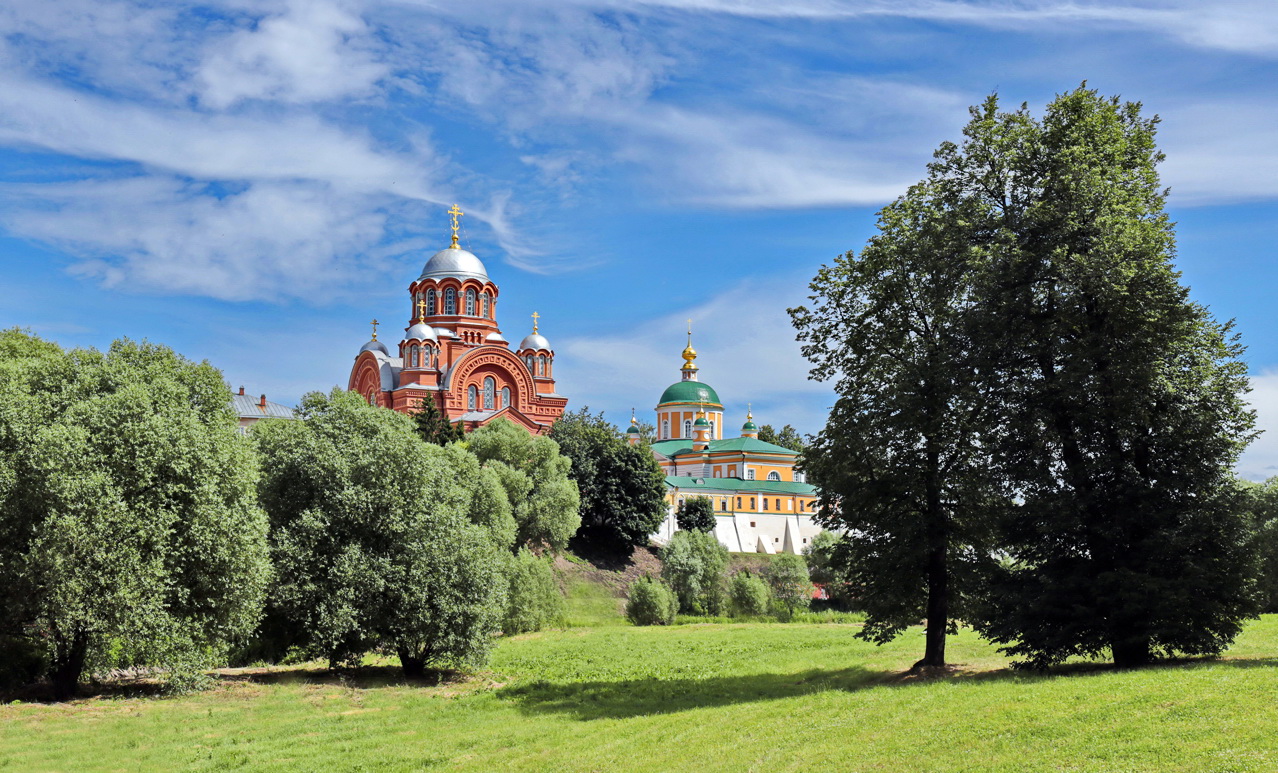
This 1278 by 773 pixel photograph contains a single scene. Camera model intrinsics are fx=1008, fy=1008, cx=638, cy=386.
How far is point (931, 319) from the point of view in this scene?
19219 millimetres

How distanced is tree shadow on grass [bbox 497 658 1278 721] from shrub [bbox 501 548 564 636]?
43.9 ft

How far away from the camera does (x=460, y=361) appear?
63.8 metres

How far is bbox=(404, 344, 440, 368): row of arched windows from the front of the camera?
6359 cm

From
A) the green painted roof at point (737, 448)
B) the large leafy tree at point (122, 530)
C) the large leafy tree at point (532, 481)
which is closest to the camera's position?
the large leafy tree at point (122, 530)

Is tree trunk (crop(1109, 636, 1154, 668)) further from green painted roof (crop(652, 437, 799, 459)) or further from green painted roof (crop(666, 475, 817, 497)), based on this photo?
green painted roof (crop(652, 437, 799, 459))

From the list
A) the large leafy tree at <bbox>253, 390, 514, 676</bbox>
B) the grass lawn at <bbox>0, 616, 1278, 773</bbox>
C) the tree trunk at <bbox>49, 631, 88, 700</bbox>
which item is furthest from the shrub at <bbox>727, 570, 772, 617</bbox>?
the tree trunk at <bbox>49, 631, 88, 700</bbox>

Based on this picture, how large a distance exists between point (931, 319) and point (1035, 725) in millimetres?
→ 9268

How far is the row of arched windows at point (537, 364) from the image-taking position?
69438 mm

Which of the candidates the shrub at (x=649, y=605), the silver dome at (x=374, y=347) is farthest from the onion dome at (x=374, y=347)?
the shrub at (x=649, y=605)

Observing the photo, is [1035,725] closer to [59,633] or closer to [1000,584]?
[1000,584]

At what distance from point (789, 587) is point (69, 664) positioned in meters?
36.4

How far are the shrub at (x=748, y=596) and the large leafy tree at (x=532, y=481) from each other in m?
8.21

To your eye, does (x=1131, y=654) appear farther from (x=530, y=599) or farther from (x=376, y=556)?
(x=530, y=599)

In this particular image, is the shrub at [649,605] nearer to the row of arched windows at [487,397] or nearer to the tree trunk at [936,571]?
the row of arched windows at [487,397]
